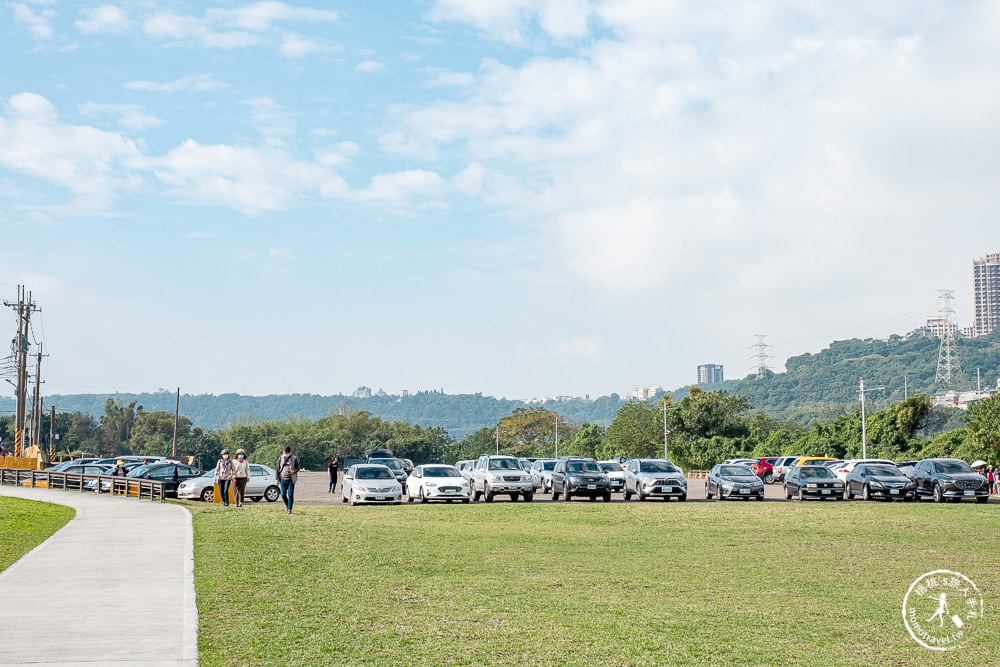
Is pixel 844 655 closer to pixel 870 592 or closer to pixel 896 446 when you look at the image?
pixel 870 592

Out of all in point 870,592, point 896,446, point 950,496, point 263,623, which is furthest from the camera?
point 896,446

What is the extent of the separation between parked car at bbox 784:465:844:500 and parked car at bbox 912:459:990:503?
9.07ft

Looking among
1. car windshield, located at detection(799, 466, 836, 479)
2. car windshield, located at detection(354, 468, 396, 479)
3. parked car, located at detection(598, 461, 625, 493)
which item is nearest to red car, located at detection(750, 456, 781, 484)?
parked car, located at detection(598, 461, 625, 493)

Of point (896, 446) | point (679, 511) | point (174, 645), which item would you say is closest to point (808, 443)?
point (896, 446)

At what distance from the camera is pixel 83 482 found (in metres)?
40.5

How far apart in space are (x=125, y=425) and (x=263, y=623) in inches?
6861

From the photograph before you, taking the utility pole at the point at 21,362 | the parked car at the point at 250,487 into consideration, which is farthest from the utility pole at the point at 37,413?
the parked car at the point at 250,487

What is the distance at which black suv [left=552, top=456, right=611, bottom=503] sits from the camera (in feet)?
117

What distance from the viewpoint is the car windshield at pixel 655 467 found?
122 feet

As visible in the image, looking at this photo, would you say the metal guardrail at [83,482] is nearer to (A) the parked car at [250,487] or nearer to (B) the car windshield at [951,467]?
(A) the parked car at [250,487]

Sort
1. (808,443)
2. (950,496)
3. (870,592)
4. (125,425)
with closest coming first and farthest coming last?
(870,592), (950,496), (808,443), (125,425)

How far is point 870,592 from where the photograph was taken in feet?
40.7
